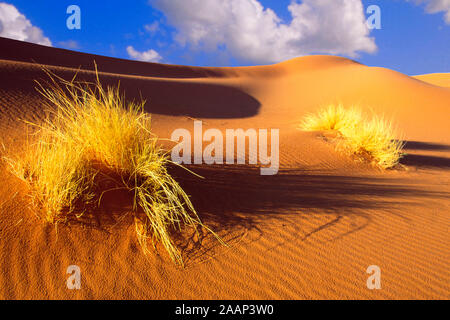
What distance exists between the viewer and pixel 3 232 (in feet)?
7.99

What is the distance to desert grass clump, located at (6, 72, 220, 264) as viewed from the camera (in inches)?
104

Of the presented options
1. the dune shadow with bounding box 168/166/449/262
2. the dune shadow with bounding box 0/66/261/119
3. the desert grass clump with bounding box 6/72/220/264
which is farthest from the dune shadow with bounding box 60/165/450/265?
the dune shadow with bounding box 0/66/261/119

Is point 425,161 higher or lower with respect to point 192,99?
lower

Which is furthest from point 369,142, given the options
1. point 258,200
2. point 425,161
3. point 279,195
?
point 258,200

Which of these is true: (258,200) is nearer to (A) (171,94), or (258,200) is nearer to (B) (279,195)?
(B) (279,195)

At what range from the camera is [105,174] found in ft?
10.2

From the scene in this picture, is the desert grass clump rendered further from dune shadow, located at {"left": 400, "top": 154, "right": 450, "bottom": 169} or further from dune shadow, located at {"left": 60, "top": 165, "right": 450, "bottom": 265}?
dune shadow, located at {"left": 400, "top": 154, "right": 450, "bottom": 169}

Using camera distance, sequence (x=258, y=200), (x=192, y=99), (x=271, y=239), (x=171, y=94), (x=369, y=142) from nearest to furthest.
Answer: (x=271, y=239), (x=258, y=200), (x=369, y=142), (x=171, y=94), (x=192, y=99)

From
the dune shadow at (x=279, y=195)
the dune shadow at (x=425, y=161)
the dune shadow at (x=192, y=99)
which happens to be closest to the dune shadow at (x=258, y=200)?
the dune shadow at (x=279, y=195)

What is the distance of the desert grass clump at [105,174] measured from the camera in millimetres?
2637

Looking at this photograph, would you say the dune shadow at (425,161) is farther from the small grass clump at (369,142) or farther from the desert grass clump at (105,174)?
the desert grass clump at (105,174)

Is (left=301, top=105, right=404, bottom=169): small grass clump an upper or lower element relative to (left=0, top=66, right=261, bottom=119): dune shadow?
lower
